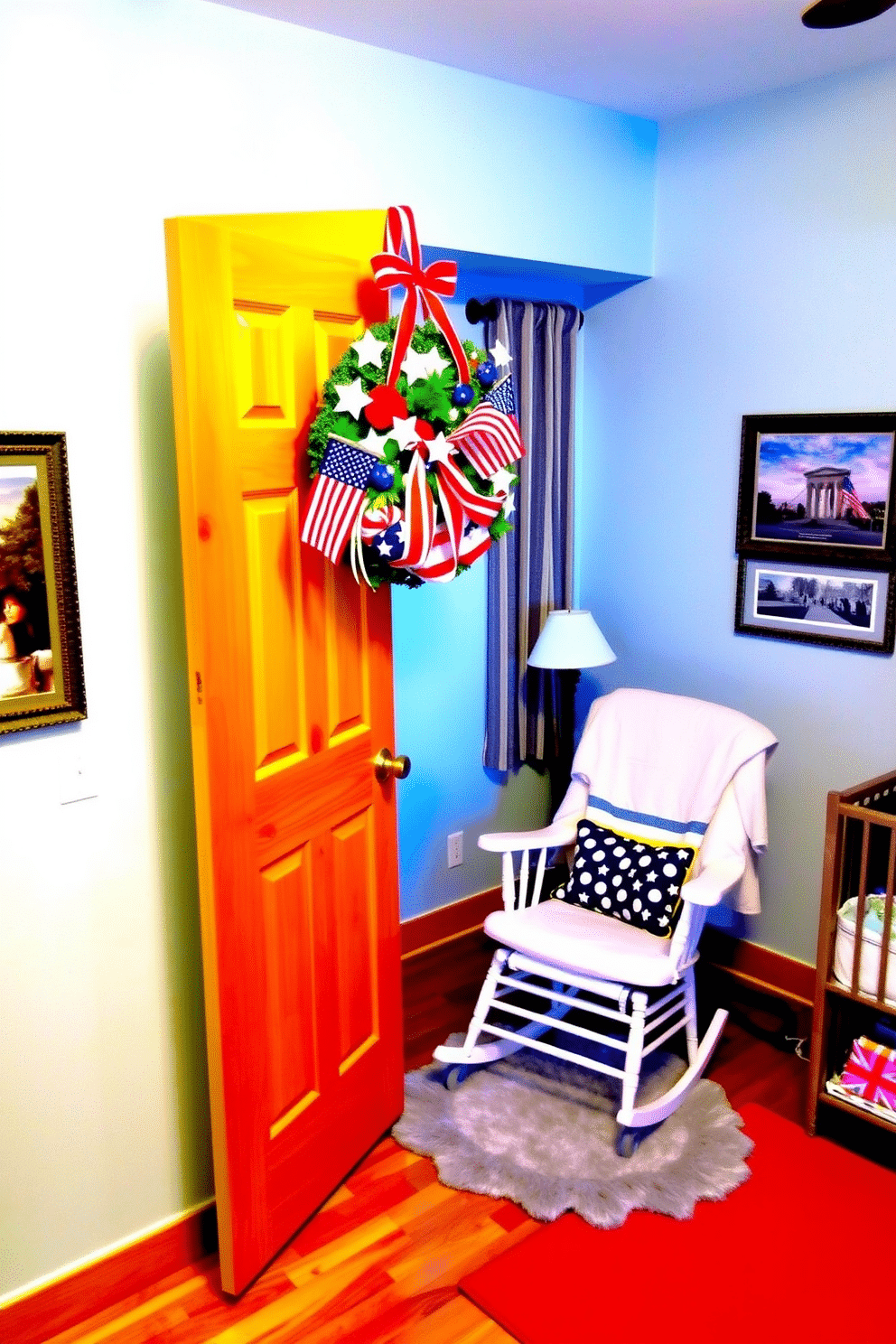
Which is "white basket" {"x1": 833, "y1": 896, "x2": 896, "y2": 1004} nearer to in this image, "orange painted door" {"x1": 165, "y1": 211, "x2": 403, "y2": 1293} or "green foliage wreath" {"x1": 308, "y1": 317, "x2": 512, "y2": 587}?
"orange painted door" {"x1": 165, "y1": 211, "x2": 403, "y2": 1293}

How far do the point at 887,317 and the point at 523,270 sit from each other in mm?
1030

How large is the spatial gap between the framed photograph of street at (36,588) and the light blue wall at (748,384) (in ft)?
6.65

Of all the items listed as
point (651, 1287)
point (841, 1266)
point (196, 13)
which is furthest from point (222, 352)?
point (841, 1266)

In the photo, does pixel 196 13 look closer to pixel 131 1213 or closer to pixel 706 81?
pixel 706 81

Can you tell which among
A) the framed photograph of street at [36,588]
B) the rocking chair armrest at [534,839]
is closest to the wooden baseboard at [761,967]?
the rocking chair armrest at [534,839]

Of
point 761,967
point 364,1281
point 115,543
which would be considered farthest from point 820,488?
point 364,1281

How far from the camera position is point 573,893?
305 cm

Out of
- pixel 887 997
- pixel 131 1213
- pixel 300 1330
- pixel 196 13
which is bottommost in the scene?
pixel 300 1330

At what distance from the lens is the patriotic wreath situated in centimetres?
204

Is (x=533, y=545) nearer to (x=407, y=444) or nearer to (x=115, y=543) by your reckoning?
(x=407, y=444)

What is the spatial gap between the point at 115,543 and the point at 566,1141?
1.71 meters

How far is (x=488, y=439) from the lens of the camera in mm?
2156

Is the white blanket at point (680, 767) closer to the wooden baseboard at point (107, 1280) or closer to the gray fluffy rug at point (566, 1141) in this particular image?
the gray fluffy rug at point (566, 1141)

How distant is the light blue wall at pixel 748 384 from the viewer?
2.90 m
